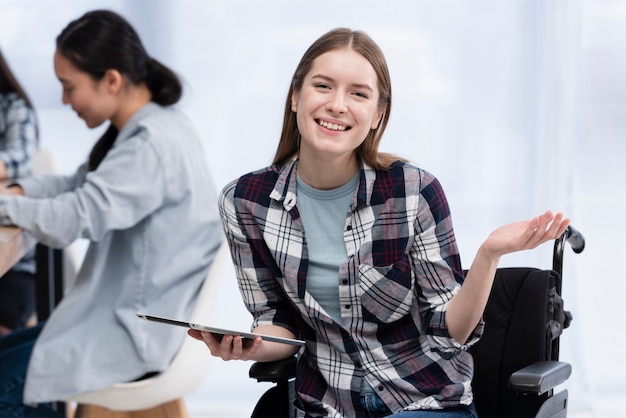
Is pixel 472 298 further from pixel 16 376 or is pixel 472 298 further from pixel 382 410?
pixel 16 376

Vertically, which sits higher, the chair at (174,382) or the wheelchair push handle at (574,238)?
the wheelchair push handle at (574,238)

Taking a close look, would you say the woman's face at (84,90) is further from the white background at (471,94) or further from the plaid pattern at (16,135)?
the white background at (471,94)

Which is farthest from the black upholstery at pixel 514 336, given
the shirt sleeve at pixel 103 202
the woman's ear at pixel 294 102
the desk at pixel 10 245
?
the desk at pixel 10 245

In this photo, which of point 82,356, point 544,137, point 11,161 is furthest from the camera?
point 544,137

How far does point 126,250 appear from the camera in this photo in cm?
198

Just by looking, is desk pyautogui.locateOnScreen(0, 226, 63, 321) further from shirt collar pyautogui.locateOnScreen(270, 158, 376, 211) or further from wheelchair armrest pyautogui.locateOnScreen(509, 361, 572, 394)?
wheelchair armrest pyautogui.locateOnScreen(509, 361, 572, 394)

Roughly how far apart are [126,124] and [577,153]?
1.68 m

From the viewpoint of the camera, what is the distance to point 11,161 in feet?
8.14

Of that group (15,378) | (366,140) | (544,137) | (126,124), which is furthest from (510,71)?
(15,378)

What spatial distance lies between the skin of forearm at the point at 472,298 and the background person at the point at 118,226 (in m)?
0.76

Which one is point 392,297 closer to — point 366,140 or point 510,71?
point 366,140

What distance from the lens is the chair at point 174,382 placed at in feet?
6.20

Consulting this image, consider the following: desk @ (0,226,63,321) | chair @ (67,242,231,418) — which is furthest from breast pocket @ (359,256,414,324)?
desk @ (0,226,63,321)

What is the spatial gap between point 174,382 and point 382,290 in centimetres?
71
